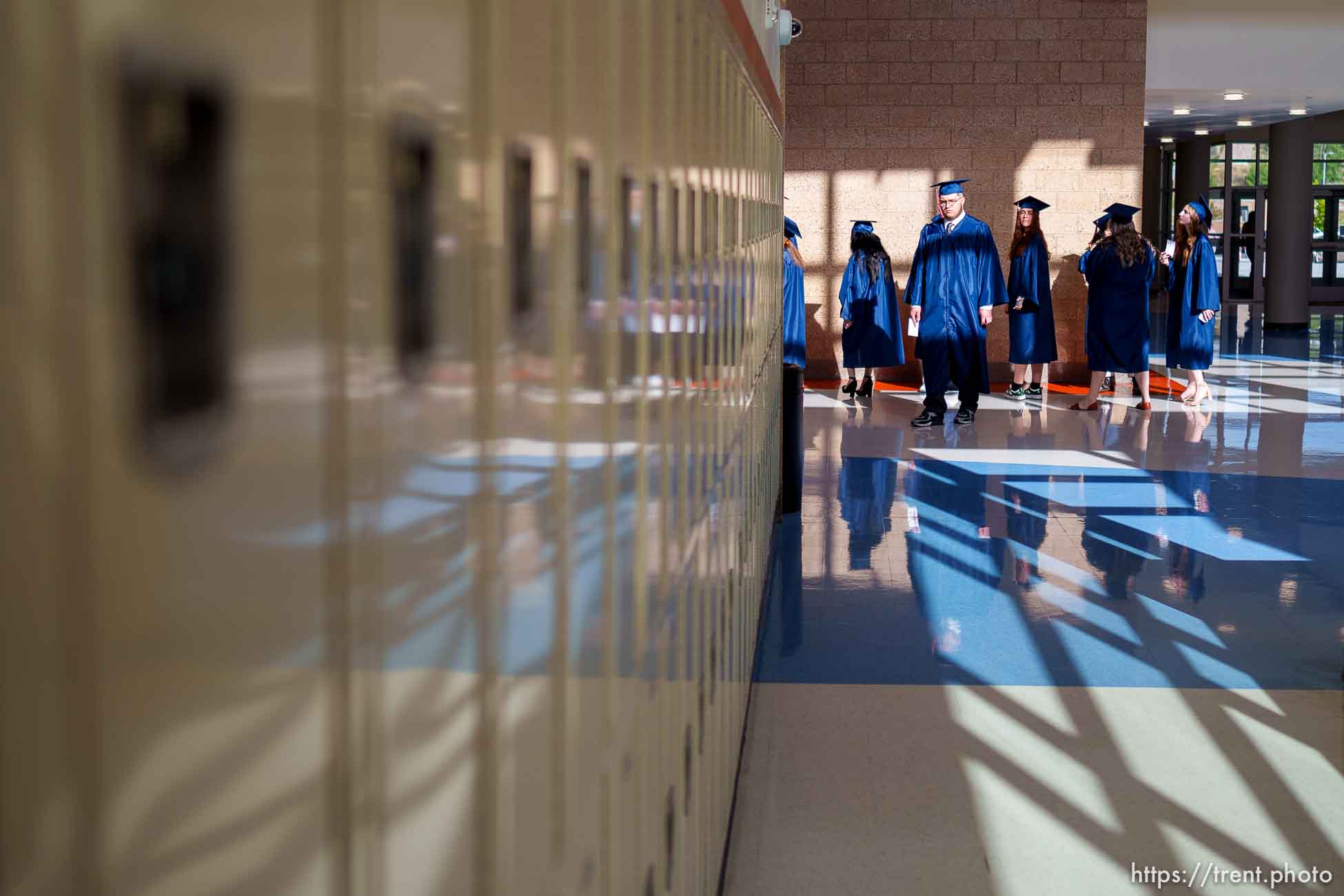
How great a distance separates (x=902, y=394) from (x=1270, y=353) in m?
7.08

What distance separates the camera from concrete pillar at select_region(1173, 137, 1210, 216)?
26531mm

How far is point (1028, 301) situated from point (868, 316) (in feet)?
4.85

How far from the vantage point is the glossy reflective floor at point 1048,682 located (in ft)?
9.75

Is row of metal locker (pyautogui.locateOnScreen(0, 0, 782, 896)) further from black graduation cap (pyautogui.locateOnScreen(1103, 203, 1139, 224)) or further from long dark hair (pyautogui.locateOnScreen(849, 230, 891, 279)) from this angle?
long dark hair (pyautogui.locateOnScreen(849, 230, 891, 279))

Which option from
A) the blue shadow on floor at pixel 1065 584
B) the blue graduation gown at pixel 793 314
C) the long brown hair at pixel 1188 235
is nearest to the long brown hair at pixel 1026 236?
the long brown hair at pixel 1188 235

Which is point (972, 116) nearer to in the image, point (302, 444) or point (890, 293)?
point (890, 293)

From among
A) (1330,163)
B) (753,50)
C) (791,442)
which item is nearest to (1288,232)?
(1330,163)

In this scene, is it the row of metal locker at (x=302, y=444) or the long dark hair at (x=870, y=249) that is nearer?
the row of metal locker at (x=302, y=444)

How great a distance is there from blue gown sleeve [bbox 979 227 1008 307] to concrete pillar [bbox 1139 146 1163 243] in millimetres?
20858

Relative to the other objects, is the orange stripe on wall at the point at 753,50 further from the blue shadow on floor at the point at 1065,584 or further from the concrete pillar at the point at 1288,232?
the concrete pillar at the point at 1288,232

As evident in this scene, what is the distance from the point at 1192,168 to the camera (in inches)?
1057

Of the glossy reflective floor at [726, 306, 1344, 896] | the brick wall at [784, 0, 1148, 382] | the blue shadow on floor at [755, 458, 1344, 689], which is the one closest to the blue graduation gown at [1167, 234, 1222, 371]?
the brick wall at [784, 0, 1148, 382]

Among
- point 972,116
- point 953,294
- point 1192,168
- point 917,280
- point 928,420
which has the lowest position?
point 928,420

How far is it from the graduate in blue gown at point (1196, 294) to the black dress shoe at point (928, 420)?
272cm
